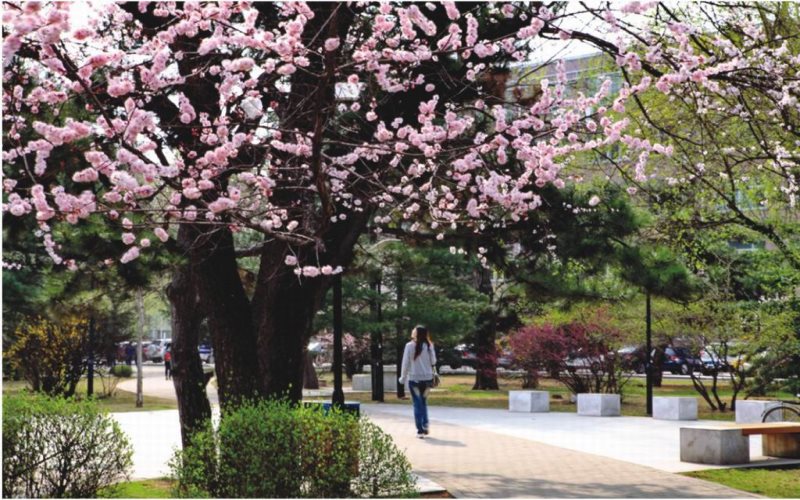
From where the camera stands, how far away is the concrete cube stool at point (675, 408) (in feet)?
66.4

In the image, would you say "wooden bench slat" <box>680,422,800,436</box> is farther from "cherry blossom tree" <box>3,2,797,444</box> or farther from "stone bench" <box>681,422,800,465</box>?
"cherry blossom tree" <box>3,2,797,444</box>

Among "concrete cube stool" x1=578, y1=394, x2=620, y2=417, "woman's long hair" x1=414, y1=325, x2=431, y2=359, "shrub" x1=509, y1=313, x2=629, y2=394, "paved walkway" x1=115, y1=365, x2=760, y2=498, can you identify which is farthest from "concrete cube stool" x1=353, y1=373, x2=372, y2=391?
"woman's long hair" x1=414, y1=325, x2=431, y2=359

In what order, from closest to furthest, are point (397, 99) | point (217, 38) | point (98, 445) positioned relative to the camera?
point (217, 38)
point (98, 445)
point (397, 99)

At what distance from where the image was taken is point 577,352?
80.1ft

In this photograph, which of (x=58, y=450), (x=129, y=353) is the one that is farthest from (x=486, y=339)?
(x=129, y=353)

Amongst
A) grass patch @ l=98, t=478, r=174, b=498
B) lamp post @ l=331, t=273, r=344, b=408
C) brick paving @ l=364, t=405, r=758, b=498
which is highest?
lamp post @ l=331, t=273, r=344, b=408

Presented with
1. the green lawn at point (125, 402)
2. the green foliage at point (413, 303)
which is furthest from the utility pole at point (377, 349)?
the green lawn at point (125, 402)

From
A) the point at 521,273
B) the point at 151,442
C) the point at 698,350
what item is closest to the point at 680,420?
the point at 698,350

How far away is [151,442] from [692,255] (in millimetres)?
10306

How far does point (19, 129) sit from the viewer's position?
7.69 meters

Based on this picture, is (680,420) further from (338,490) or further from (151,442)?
(338,490)

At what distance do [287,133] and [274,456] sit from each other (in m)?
3.27

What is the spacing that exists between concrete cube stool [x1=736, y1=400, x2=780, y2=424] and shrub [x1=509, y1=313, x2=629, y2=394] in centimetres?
497

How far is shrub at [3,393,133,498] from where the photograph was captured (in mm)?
8070
